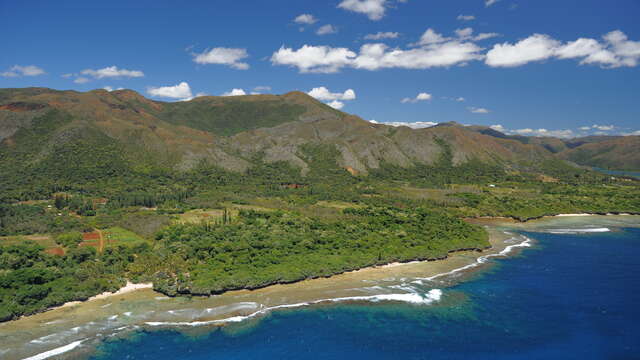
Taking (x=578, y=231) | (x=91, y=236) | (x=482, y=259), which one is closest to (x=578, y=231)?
(x=578, y=231)

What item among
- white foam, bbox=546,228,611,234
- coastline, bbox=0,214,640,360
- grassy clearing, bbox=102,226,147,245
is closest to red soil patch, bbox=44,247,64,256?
grassy clearing, bbox=102,226,147,245

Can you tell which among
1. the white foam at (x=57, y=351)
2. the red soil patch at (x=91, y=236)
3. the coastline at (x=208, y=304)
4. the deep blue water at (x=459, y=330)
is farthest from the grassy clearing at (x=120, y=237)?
the deep blue water at (x=459, y=330)

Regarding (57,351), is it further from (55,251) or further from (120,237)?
(120,237)

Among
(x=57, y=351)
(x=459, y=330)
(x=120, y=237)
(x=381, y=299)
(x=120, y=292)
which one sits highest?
(x=120, y=237)

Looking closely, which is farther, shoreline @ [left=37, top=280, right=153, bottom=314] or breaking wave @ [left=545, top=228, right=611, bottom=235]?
breaking wave @ [left=545, top=228, right=611, bottom=235]

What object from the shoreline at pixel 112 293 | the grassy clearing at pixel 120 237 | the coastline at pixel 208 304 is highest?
the grassy clearing at pixel 120 237

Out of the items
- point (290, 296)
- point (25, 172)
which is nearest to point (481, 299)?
point (290, 296)

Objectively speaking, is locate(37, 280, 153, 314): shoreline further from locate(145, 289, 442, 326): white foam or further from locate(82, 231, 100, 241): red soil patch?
locate(82, 231, 100, 241): red soil patch

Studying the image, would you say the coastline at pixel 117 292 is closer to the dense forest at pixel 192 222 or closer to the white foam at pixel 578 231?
the dense forest at pixel 192 222

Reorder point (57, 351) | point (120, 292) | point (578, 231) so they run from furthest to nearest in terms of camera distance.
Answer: point (578, 231), point (120, 292), point (57, 351)
